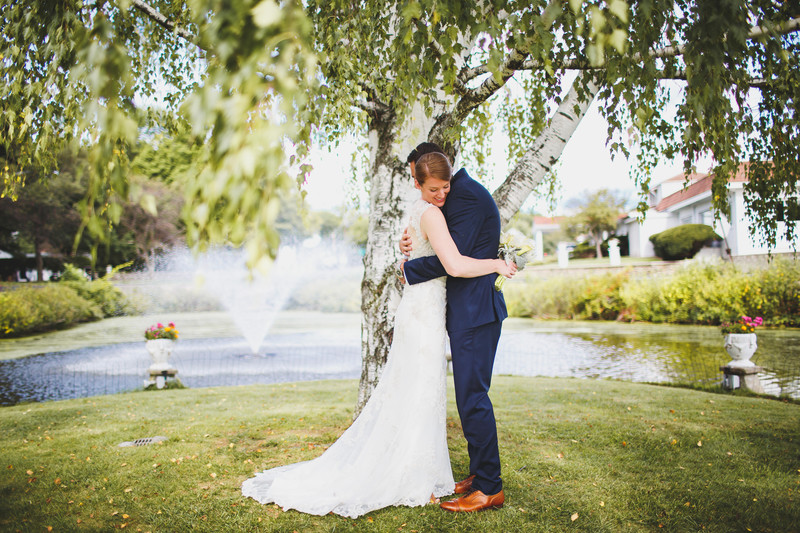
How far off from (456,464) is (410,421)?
1.05m

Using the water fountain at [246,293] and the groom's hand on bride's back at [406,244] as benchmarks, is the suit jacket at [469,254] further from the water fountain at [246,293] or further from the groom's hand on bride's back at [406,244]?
the water fountain at [246,293]

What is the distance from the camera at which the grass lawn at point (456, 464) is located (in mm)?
3035

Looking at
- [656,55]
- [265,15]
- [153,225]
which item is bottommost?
[265,15]

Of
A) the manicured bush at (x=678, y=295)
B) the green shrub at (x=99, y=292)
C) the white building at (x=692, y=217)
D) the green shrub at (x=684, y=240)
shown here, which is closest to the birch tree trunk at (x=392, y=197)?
the manicured bush at (x=678, y=295)

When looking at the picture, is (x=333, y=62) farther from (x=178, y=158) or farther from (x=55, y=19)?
(x=178, y=158)

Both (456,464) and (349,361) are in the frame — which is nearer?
(456,464)

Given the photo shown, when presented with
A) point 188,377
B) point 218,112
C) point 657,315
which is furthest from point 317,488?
point 657,315

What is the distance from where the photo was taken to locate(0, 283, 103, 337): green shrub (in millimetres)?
14914

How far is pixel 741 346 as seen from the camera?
7523 mm

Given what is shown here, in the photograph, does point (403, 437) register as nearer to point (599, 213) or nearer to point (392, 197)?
point (392, 197)

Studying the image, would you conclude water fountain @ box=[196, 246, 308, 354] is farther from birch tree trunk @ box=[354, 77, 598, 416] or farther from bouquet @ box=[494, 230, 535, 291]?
bouquet @ box=[494, 230, 535, 291]

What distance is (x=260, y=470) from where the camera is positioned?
3.91m

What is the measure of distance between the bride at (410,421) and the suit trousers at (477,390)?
0.80 feet

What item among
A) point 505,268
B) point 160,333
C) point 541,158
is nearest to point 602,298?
point 160,333
